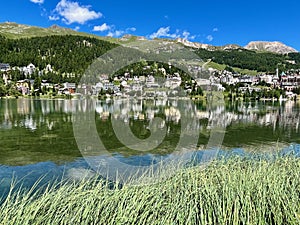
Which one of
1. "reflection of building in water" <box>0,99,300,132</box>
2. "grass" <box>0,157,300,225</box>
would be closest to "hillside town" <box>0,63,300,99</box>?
"reflection of building in water" <box>0,99,300,132</box>

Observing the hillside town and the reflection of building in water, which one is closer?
the reflection of building in water

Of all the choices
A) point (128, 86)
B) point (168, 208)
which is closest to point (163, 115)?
point (168, 208)

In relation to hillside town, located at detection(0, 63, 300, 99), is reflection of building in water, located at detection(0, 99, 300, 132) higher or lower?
lower

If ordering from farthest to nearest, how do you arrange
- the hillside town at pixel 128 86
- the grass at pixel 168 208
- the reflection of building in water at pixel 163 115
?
the hillside town at pixel 128 86, the reflection of building in water at pixel 163 115, the grass at pixel 168 208

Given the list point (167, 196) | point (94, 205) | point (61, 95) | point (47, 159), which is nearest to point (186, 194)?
point (167, 196)

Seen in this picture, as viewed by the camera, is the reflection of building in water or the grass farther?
the reflection of building in water

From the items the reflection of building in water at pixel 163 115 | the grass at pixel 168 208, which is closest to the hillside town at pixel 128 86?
the reflection of building in water at pixel 163 115

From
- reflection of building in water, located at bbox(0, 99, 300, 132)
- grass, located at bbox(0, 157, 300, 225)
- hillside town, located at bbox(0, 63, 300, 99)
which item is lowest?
reflection of building in water, located at bbox(0, 99, 300, 132)

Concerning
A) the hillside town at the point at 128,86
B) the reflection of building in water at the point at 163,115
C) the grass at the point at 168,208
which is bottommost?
the reflection of building in water at the point at 163,115

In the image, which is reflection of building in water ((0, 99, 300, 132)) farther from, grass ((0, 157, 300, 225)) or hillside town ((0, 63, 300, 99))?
hillside town ((0, 63, 300, 99))

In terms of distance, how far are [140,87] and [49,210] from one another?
115 m

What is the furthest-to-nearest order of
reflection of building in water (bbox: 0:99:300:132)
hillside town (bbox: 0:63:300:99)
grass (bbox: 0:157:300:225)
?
hillside town (bbox: 0:63:300:99) → reflection of building in water (bbox: 0:99:300:132) → grass (bbox: 0:157:300:225)

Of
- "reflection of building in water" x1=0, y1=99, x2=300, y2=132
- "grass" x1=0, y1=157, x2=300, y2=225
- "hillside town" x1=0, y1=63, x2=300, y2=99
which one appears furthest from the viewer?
"hillside town" x1=0, y1=63, x2=300, y2=99

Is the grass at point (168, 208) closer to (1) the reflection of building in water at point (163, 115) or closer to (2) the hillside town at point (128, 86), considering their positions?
(1) the reflection of building in water at point (163, 115)
